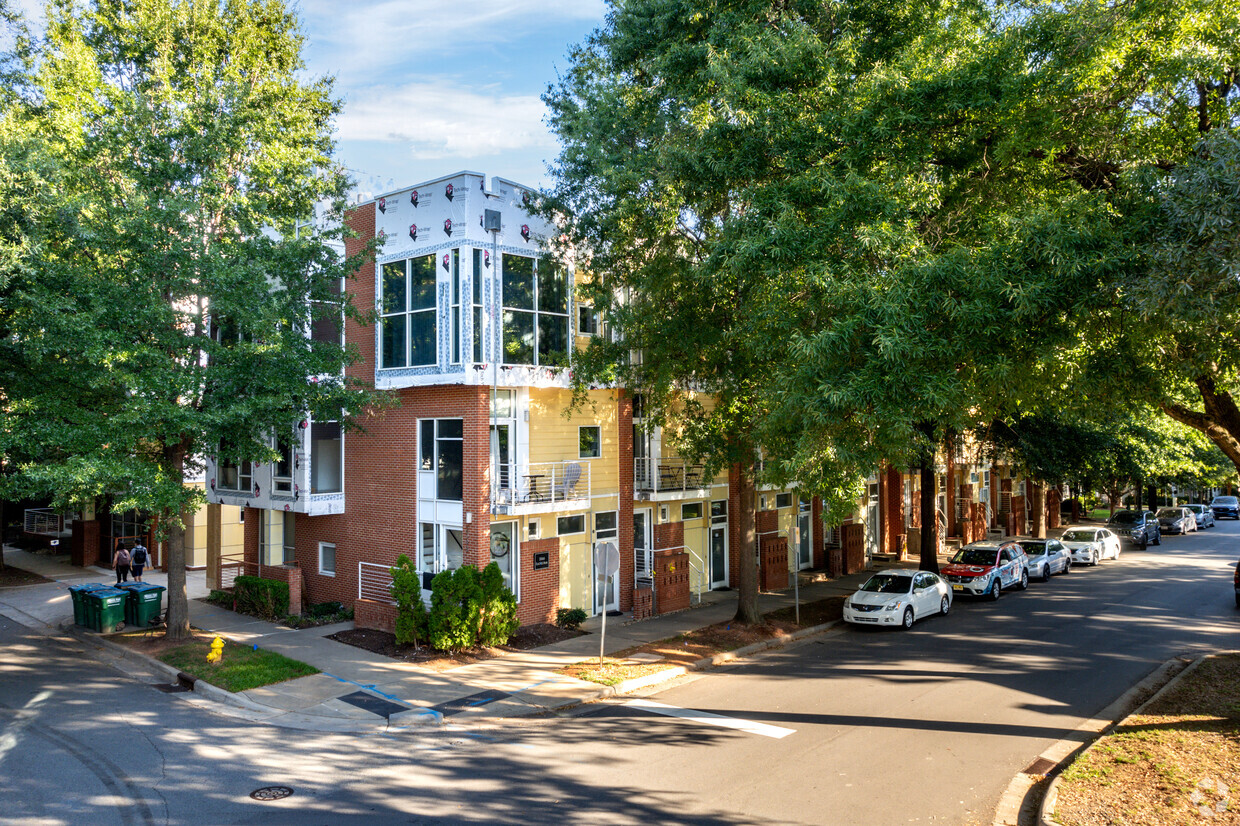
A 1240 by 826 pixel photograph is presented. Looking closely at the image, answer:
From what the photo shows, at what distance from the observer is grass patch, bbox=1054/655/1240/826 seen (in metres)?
8.36

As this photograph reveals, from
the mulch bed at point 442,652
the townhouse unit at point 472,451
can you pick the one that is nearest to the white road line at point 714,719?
the townhouse unit at point 472,451

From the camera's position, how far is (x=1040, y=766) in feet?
34.1

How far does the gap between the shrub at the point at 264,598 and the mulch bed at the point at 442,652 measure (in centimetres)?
272

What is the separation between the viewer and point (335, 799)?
9.30 metres

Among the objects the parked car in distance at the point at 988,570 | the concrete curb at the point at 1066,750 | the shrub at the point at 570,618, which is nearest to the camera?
the concrete curb at the point at 1066,750

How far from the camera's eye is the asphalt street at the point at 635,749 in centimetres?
904

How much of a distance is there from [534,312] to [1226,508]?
63.5 m

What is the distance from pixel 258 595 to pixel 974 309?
719 inches

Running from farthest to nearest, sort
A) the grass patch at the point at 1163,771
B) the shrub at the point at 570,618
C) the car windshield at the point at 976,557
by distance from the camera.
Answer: the car windshield at the point at 976,557 < the shrub at the point at 570,618 < the grass patch at the point at 1163,771

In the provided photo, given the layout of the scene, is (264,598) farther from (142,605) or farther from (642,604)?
(642,604)

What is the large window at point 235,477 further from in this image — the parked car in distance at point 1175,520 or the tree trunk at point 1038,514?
the parked car in distance at point 1175,520

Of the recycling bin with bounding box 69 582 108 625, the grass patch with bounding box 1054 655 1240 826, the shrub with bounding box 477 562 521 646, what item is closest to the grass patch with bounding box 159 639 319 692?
the shrub with bounding box 477 562 521 646

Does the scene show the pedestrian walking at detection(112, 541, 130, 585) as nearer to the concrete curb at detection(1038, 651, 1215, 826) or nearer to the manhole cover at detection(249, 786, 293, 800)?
the manhole cover at detection(249, 786, 293, 800)

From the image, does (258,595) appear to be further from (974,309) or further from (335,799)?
(974,309)
